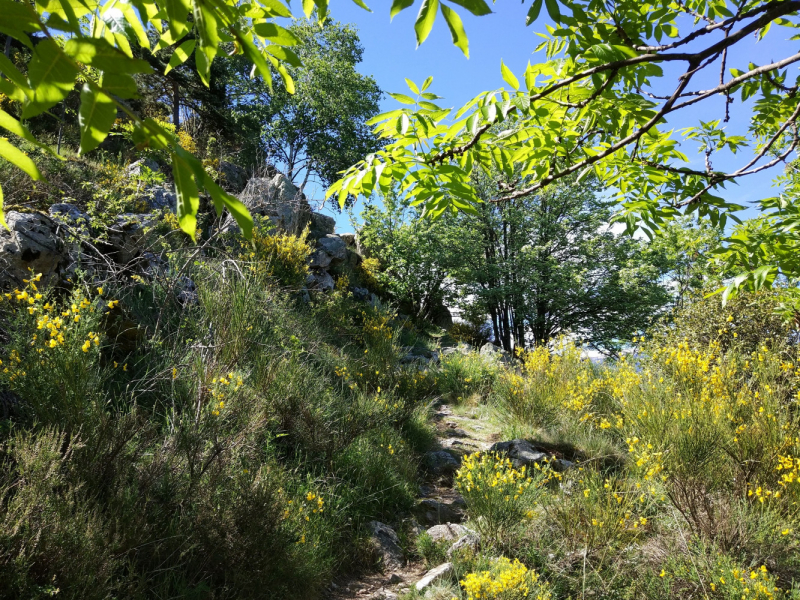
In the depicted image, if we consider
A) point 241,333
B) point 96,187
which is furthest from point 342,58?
point 241,333

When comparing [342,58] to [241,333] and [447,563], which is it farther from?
[447,563]

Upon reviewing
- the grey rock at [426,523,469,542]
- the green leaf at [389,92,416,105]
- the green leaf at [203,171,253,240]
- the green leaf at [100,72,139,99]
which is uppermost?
the green leaf at [389,92,416,105]

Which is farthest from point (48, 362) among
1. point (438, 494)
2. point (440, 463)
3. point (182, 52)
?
point (440, 463)

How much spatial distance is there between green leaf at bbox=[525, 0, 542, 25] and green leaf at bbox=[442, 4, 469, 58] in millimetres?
553

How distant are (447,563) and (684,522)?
1.64m

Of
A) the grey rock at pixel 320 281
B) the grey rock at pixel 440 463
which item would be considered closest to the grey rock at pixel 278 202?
the grey rock at pixel 320 281

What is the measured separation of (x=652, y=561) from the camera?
268 cm

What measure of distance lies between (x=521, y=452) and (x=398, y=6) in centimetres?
436

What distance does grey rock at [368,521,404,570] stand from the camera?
310 centimetres

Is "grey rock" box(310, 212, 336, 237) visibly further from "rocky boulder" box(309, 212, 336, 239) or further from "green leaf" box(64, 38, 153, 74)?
"green leaf" box(64, 38, 153, 74)

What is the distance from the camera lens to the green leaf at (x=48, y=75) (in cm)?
57


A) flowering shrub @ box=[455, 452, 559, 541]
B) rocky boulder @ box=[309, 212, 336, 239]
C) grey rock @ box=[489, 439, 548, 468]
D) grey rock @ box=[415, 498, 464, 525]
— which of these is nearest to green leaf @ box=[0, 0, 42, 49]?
flowering shrub @ box=[455, 452, 559, 541]

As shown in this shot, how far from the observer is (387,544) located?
3.21 meters

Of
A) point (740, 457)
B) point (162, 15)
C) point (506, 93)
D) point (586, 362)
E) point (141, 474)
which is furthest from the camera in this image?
point (586, 362)
